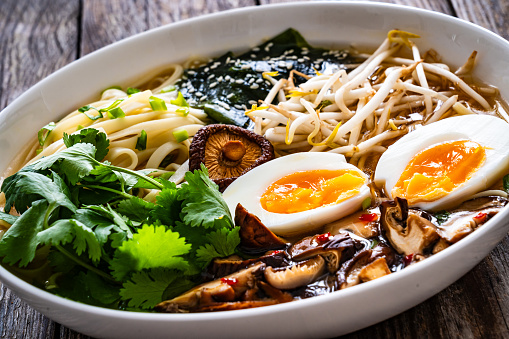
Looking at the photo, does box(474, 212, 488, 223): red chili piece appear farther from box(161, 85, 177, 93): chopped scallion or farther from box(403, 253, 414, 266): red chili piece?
box(161, 85, 177, 93): chopped scallion

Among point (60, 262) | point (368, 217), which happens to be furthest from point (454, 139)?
point (60, 262)

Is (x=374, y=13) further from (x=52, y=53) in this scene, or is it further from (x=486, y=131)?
(x=52, y=53)

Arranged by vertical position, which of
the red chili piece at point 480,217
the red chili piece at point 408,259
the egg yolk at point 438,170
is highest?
the egg yolk at point 438,170

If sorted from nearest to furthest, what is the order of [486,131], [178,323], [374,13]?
1. [178,323]
2. [486,131]
3. [374,13]

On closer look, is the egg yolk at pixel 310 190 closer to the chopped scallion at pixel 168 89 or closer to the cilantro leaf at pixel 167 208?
the cilantro leaf at pixel 167 208

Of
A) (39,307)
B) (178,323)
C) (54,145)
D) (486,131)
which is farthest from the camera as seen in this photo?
(54,145)

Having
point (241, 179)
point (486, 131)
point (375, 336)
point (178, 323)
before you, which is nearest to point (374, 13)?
point (486, 131)

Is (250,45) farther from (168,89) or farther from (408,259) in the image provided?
(408,259)

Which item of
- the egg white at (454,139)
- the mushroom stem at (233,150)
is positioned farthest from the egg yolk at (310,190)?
the mushroom stem at (233,150)

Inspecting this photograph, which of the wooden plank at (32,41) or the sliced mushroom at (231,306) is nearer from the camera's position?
the sliced mushroom at (231,306)
